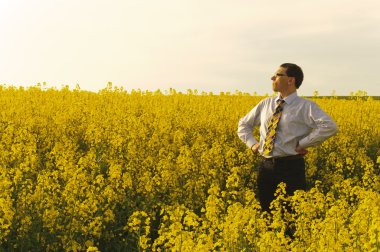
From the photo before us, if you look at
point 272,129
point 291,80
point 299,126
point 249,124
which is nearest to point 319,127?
point 299,126

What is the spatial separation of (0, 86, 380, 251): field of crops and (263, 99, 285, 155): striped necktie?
0.48 metres

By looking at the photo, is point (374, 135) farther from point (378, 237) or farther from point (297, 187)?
point (378, 237)

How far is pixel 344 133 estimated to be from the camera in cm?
1087

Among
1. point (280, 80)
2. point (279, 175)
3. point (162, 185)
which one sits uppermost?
point (280, 80)

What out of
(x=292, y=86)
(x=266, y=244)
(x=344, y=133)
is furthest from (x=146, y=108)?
(x=266, y=244)

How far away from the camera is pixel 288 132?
5852 mm

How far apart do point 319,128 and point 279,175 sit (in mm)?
717

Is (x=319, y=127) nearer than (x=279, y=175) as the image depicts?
Yes

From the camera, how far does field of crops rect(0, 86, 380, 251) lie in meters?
4.46

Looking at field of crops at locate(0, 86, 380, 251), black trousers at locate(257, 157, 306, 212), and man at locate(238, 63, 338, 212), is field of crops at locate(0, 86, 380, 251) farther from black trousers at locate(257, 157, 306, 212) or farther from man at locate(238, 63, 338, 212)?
man at locate(238, 63, 338, 212)

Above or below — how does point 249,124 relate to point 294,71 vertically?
below

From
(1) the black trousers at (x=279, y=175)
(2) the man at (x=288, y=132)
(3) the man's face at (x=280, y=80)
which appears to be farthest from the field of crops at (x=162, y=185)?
(3) the man's face at (x=280, y=80)

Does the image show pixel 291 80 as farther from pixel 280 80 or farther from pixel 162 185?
pixel 162 185

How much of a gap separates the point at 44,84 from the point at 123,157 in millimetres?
10648
